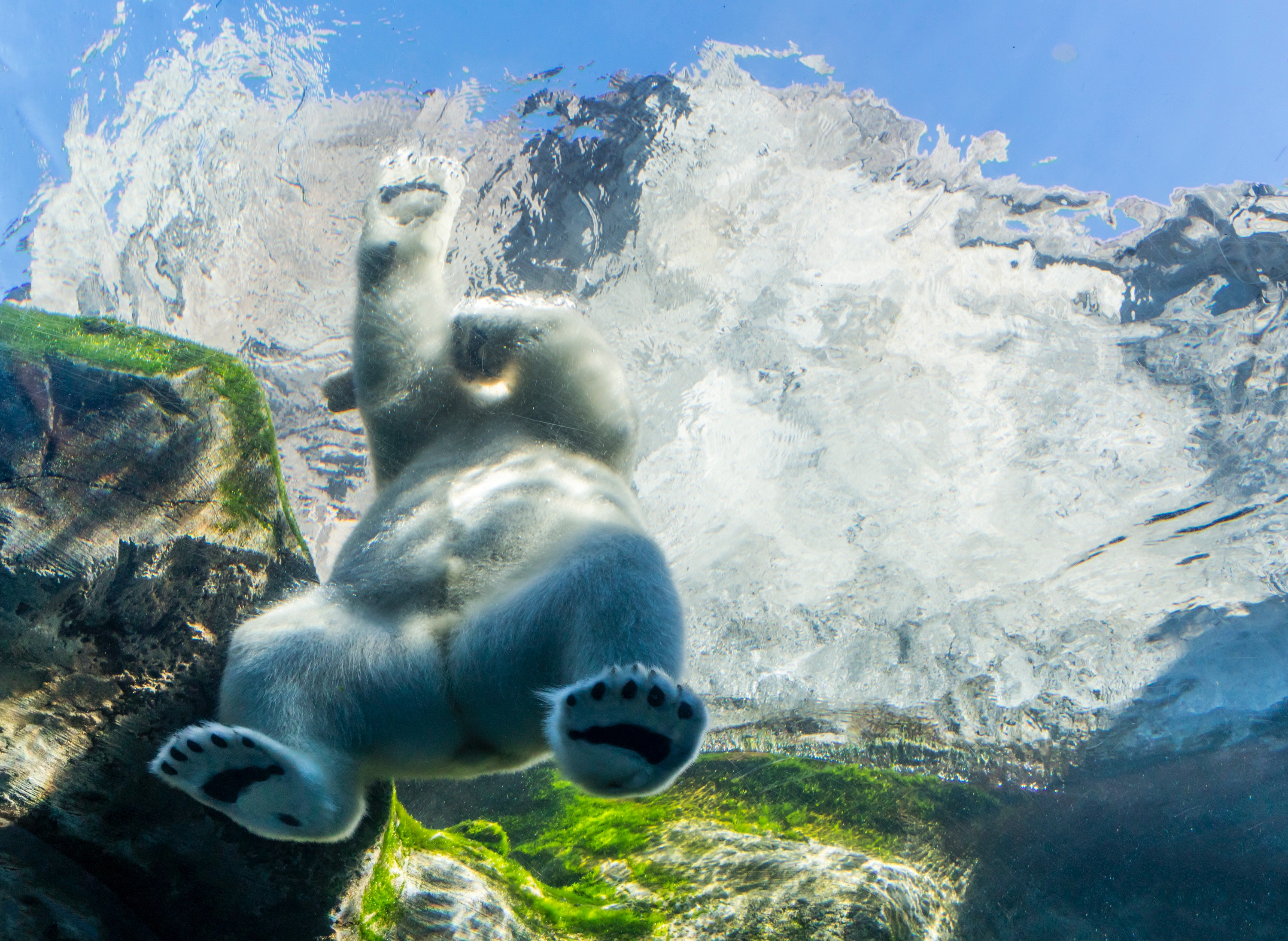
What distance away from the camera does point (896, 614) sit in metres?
9.68

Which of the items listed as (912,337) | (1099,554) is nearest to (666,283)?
(912,337)

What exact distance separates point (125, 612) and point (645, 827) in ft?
19.0

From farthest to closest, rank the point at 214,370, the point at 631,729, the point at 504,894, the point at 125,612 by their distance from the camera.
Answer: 1. the point at 504,894
2. the point at 214,370
3. the point at 125,612
4. the point at 631,729

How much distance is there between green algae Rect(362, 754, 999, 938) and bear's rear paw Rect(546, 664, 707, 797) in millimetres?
1965

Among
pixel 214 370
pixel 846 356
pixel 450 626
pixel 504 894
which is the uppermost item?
pixel 846 356

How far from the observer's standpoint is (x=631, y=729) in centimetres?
182

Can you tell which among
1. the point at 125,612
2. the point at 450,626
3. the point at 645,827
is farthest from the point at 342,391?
the point at 645,827

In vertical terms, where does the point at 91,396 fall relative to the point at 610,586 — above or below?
above

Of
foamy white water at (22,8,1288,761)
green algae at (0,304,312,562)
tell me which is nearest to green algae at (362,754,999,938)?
foamy white water at (22,8,1288,761)

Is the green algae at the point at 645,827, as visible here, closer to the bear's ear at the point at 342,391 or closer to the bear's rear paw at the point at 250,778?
the bear's rear paw at the point at 250,778

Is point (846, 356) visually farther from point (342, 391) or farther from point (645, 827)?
point (645, 827)

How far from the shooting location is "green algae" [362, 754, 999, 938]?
14.0 ft

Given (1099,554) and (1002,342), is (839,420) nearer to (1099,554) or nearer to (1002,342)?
(1002,342)

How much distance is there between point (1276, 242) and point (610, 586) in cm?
708
